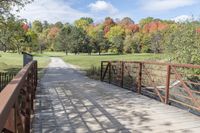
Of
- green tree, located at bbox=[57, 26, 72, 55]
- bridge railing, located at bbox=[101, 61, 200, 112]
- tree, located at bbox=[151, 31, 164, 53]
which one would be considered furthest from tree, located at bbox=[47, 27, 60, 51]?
bridge railing, located at bbox=[101, 61, 200, 112]

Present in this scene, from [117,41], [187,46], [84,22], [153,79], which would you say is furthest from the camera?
[84,22]

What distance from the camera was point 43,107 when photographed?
298 inches

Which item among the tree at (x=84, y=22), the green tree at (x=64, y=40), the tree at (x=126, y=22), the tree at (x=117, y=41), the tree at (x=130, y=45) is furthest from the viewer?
the tree at (x=84, y=22)

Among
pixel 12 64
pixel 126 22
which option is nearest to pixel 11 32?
pixel 12 64

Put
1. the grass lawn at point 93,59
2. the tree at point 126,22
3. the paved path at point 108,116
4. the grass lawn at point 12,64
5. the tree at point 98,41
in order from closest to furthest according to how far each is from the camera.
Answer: the paved path at point 108,116
the grass lawn at point 12,64
the grass lawn at point 93,59
the tree at point 98,41
the tree at point 126,22

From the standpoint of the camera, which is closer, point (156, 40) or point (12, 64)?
point (12, 64)

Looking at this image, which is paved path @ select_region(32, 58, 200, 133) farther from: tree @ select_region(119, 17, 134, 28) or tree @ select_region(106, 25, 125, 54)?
tree @ select_region(119, 17, 134, 28)

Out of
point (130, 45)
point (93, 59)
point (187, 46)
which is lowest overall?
point (93, 59)

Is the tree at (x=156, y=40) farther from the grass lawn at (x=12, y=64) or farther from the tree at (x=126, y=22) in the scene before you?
the grass lawn at (x=12, y=64)

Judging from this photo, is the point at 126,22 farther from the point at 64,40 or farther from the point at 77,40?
the point at 77,40

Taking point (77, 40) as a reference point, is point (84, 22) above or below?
above

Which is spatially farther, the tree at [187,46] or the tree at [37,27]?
the tree at [37,27]

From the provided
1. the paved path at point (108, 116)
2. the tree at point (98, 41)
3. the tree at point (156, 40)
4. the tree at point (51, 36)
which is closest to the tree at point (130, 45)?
the tree at point (98, 41)

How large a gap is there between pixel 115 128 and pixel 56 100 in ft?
11.1
